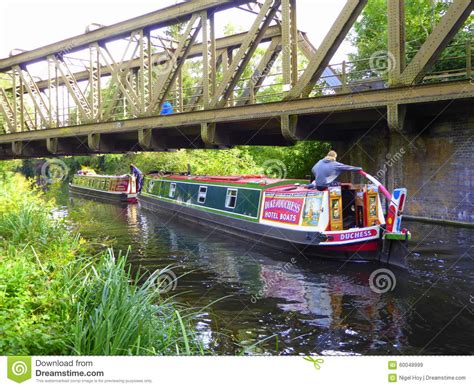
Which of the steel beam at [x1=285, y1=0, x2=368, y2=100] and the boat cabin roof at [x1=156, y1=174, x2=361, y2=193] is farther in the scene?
the boat cabin roof at [x1=156, y1=174, x2=361, y2=193]

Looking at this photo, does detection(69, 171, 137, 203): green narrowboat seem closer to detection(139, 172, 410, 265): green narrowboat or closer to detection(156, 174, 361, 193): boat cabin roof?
detection(156, 174, 361, 193): boat cabin roof

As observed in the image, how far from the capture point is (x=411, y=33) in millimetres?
16922

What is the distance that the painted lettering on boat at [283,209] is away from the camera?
1163 cm

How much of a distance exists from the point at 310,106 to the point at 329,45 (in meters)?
1.43

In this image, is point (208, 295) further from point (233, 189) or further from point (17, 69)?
point (17, 69)

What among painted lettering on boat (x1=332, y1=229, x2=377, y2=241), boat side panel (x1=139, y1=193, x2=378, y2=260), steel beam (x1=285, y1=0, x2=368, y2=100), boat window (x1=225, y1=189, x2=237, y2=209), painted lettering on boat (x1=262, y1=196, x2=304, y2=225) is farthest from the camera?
boat window (x1=225, y1=189, x2=237, y2=209)

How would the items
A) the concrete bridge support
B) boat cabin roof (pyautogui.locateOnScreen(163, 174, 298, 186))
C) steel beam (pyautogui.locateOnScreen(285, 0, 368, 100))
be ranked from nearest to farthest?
steel beam (pyautogui.locateOnScreen(285, 0, 368, 100))
the concrete bridge support
boat cabin roof (pyautogui.locateOnScreen(163, 174, 298, 186))

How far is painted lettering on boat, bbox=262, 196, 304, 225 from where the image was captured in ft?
38.2

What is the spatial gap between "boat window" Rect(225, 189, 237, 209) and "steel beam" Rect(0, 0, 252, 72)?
5333 millimetres

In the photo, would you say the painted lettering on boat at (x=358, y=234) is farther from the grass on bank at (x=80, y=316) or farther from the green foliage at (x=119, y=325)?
the green foliage at (x=119, y=325)

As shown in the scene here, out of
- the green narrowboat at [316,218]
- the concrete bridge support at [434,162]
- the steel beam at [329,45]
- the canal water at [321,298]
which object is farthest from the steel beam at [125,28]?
the canal water at [321,298]

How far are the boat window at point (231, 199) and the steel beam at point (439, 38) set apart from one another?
6336 mm

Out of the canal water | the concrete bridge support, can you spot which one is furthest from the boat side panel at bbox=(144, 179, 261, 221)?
the concrete bridge support
